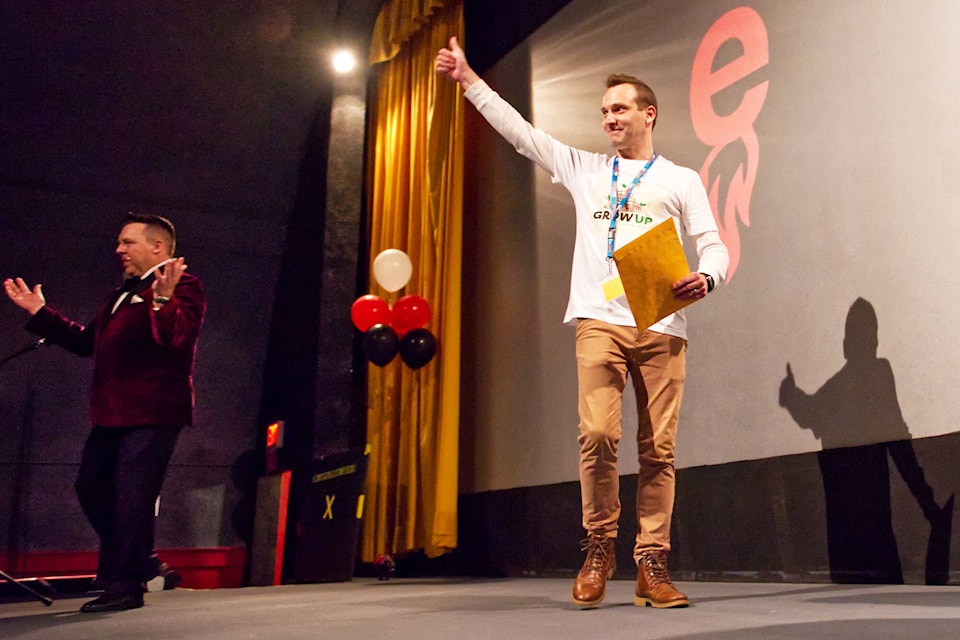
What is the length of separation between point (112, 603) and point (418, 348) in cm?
226

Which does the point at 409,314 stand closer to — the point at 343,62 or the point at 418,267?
the point at 418,267

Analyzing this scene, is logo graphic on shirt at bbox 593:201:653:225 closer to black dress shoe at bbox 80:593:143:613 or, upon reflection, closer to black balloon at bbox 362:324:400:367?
black dress shoe at bbox 80:593:143:613

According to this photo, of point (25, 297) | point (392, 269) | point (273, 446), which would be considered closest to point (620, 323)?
point (25, 297)

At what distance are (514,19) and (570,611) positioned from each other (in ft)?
12.9

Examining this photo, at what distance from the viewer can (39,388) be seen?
16.4 ft

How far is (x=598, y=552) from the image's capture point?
2.15m

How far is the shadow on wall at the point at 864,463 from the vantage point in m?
2.66

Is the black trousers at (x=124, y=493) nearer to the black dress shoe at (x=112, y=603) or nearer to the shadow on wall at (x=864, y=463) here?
the black dress shoe at (x=112, y=603)

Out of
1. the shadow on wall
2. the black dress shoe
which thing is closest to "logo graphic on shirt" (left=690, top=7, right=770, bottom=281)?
the shadow on wall

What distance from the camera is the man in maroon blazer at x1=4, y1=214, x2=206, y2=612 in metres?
2.56

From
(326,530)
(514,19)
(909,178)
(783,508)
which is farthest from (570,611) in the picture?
(514,19)

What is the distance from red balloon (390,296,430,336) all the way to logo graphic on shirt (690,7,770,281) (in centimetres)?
181

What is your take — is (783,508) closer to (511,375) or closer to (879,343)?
(879,343)

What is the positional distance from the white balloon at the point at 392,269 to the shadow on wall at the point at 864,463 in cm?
249
